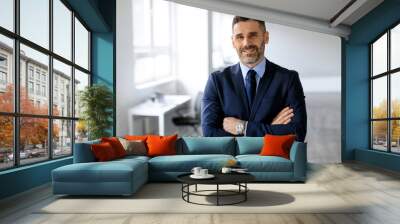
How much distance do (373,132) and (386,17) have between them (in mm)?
2531

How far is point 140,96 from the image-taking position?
8.65 m

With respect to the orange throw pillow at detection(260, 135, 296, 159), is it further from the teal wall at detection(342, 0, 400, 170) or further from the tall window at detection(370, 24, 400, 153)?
the teal wall at detection(342, 0, 400, 170)

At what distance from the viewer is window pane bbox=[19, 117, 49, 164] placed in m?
5.43

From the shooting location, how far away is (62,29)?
690cm

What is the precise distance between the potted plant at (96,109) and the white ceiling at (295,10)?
2349mm

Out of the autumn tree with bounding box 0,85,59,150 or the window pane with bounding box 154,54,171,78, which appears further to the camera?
the window pane with bounding box 154,54,171,78

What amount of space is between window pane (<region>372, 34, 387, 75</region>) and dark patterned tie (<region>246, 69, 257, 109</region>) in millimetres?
2897

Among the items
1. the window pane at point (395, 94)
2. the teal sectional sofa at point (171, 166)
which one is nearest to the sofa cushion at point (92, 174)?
the teal sectional sofa at point (171, 166)

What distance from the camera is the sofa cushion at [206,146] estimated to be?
674cm

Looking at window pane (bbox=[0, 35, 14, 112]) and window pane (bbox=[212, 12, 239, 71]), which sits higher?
window pane (bbox=[212, 12, 239, 71])

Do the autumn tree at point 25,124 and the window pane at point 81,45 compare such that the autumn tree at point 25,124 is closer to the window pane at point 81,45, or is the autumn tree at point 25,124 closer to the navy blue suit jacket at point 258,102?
the window pane at point 81,45

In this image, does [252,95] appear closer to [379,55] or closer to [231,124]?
[231,124]

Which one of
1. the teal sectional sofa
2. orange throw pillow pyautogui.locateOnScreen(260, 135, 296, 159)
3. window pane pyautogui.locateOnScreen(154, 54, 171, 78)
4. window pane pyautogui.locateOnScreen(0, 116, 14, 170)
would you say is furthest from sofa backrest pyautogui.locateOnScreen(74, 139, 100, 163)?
window pane pyautogui.locateOnScreen(154, 54, 171, 78)

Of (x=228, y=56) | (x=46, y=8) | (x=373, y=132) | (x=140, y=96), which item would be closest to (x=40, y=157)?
(x=46, y=8)
